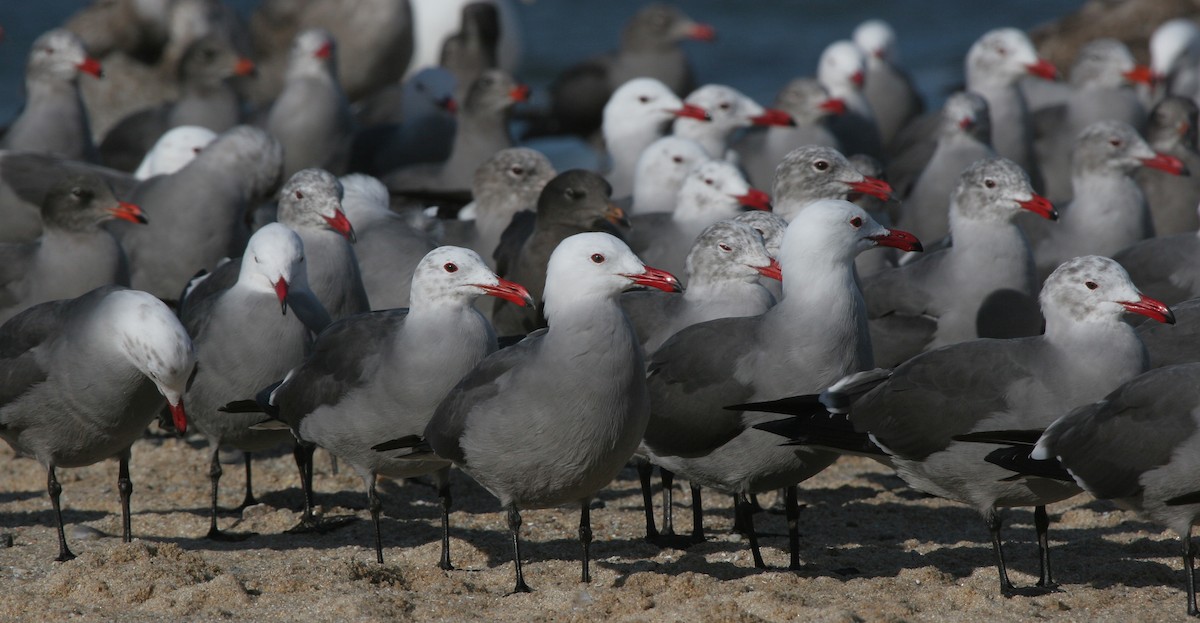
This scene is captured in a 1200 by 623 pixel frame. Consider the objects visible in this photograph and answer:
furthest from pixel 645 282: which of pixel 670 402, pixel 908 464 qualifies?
pixel 908 464

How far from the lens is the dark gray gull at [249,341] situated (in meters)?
7.93

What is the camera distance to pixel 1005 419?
660 centimetres

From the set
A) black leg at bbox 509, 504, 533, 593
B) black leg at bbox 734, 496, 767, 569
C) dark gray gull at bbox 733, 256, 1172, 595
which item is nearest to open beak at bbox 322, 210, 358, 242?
black leg at bbox 509, 504, 533, 593

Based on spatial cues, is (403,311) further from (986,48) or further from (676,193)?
(986,48)

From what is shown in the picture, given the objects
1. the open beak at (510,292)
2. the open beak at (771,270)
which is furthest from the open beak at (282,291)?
the open beak at (771,270)

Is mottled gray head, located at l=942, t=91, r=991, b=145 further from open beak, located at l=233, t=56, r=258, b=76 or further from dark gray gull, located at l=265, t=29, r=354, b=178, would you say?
open beak, located at l=233, t=56, r=258, b=76

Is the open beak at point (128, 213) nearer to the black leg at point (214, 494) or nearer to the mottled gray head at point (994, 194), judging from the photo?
the black leg at point (214, 494)

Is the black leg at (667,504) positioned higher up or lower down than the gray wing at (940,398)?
lower down

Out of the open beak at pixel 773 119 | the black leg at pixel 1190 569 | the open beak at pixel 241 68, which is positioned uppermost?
the open beak at pixel 241 68

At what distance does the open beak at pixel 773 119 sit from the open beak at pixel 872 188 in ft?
12.4

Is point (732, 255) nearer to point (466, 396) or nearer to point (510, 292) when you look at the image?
point (510, 292)

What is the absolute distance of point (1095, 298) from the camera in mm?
6746

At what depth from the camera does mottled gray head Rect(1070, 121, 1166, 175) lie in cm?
1059

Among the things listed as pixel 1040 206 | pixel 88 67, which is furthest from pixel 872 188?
pixel 88 67
